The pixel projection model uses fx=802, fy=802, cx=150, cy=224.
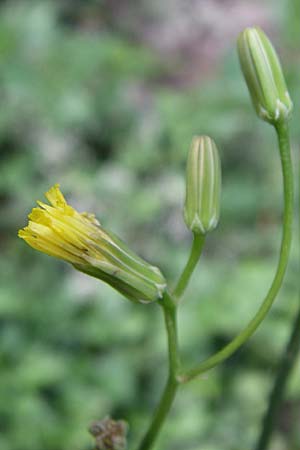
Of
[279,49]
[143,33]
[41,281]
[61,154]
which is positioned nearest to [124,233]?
[41,281]

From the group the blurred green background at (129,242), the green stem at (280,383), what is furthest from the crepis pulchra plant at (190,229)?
the blurred green background at (129,242)

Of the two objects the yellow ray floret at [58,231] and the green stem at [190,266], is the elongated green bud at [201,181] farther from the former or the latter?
the yellow ray floret at [58,231]

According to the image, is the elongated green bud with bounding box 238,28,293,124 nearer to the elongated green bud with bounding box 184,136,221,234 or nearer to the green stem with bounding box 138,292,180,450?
the elongated green bud with bounding box 184,136,221,234

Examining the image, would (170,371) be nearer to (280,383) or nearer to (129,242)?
(280,383)

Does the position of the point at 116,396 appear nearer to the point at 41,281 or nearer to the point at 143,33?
the point at 41,281

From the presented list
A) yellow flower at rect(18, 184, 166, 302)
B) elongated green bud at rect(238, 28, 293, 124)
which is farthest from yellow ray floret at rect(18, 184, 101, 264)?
elongated green bud at rect(238, 28, 293, 124)

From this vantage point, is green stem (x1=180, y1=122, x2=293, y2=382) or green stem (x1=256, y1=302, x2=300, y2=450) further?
green stem (x1=256, y1=302, x2=300, y2=450)
